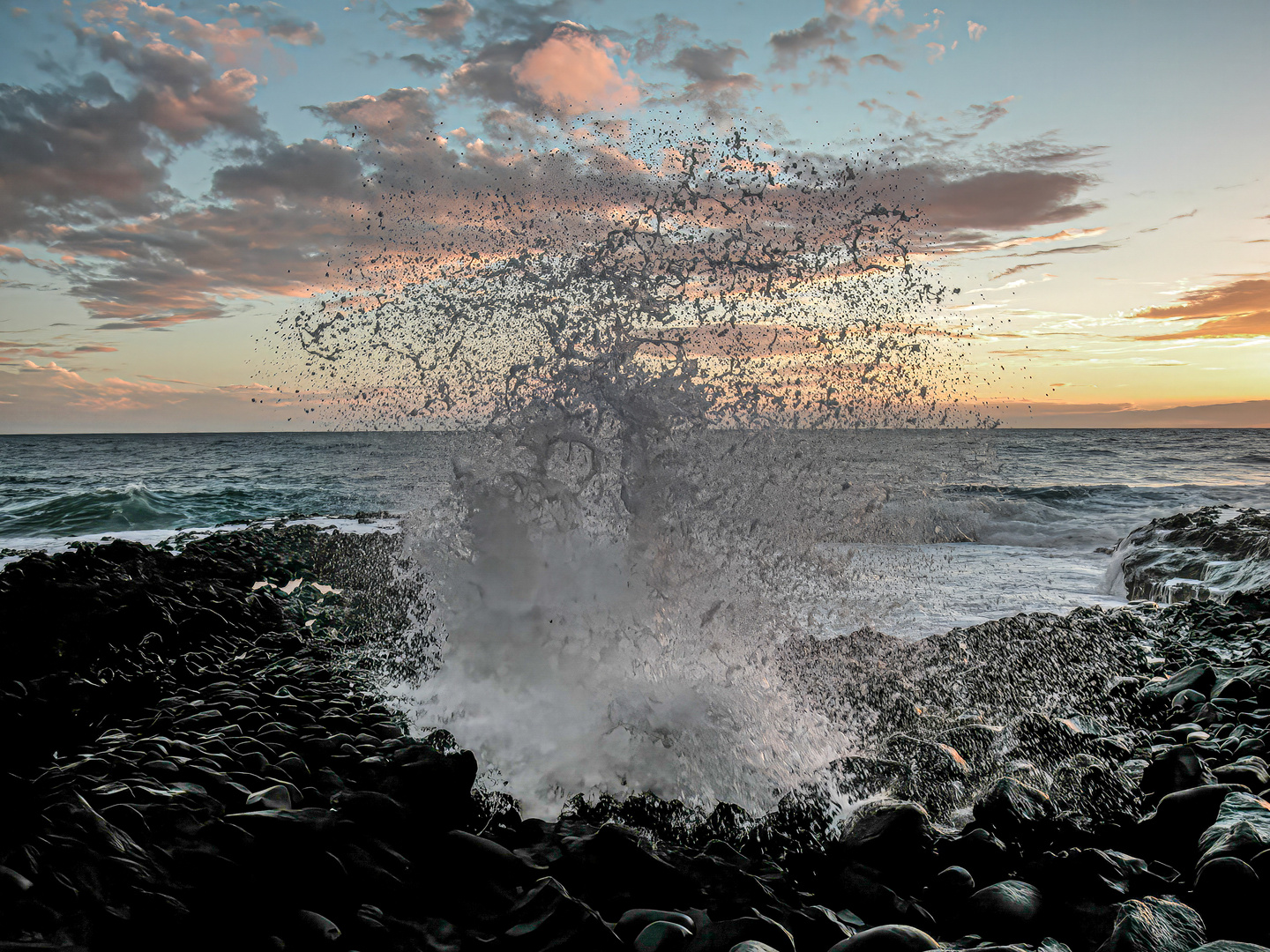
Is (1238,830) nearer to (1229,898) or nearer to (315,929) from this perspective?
(1229,898)

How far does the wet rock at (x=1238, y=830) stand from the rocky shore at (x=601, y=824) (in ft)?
0.05

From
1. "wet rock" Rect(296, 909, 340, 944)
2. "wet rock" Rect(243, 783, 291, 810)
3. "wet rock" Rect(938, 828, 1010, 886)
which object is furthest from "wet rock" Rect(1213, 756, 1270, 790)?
"wet rock" Rect(243, 783, 291, 810)

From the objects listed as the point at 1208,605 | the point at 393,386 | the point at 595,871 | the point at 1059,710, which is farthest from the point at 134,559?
the point at 1208,605

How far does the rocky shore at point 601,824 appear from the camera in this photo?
187 centimetres

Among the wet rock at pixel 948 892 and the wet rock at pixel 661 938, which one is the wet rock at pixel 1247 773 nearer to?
the wet rock at pixel 948 892

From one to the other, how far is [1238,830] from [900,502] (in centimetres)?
1328

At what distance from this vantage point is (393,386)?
243 inches

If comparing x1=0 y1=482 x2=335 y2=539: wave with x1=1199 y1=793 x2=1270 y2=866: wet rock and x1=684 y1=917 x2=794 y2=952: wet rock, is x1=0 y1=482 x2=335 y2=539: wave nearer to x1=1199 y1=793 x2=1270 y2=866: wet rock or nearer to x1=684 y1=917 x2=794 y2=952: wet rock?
x1=684 y1=917 x2=794 y2=952: wet rock

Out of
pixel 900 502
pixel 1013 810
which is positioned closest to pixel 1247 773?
pixel 1013 810

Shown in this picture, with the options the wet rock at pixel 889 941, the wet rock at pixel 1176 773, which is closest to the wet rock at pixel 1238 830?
the wet rock at pixel 1176 773

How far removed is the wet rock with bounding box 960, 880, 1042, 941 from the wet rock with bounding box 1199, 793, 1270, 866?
63cm

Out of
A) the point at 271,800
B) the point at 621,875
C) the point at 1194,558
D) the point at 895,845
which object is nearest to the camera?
the point at 621,875

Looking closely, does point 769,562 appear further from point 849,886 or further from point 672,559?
point 849,886

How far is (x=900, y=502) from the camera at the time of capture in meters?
15.0
